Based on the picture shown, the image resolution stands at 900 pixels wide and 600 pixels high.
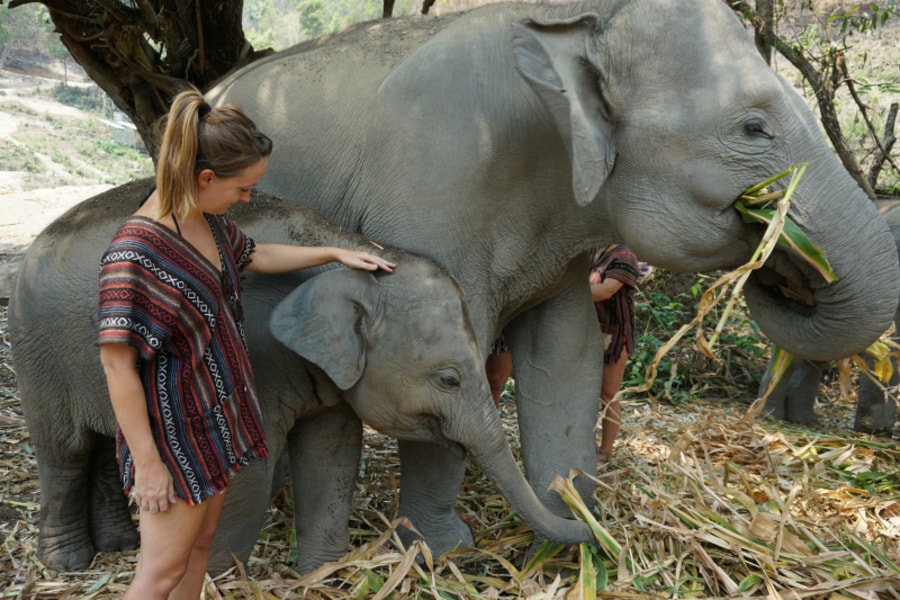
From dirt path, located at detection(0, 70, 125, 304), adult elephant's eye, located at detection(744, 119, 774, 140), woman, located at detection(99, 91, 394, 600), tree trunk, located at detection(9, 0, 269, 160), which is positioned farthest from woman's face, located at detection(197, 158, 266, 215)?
dirt path, located at detection(0, 70, 125, 304)

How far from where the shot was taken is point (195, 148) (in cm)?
181

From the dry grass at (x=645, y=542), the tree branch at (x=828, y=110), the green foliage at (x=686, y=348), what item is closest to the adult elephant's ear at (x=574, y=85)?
the dry grass at (x=645, y=542)

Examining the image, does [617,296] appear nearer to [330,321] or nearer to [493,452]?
[493,452]

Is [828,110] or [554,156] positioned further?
[828,110]

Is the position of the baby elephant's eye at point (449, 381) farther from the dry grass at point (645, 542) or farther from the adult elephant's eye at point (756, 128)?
the adult elephant's eye at point (756, 128)

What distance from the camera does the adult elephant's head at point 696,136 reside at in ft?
7.38

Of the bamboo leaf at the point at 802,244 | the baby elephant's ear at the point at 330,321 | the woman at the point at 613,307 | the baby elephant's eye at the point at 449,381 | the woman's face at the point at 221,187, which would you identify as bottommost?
the woman at the point at 613,307

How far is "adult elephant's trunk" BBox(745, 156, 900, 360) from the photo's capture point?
89.3 inches

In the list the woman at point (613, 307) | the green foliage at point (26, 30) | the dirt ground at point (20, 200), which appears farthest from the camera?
the green foliage at point (26, 30)

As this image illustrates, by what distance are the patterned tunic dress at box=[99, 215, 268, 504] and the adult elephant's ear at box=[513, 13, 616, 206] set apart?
84 centimetres

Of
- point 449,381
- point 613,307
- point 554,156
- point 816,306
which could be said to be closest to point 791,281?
point 816,306

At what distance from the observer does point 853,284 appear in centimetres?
227

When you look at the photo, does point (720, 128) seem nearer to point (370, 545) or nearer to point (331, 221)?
point (331, 221)

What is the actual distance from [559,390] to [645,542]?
1.75ft
